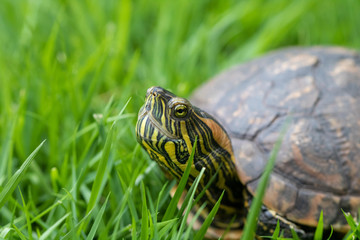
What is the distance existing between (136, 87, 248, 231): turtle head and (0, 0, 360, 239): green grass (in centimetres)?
14

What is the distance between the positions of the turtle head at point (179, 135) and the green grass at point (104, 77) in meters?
0.14

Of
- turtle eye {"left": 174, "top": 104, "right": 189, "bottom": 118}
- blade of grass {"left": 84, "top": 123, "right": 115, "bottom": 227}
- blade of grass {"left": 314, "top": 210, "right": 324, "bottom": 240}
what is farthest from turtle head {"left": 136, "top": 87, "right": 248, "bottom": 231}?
blade of grass {"left": 314, "top": 210, "right": 324, "bottom": 240}

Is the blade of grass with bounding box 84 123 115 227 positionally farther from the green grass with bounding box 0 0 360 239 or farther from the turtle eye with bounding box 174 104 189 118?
the turtle eye with bounding box 174 104 189 118

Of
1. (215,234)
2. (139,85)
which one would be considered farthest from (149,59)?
(215,234)

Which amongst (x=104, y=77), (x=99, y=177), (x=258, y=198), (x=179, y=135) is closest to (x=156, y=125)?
(x=179, y=135)

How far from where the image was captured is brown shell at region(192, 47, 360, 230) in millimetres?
2037

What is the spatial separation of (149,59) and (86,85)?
2.55 feet

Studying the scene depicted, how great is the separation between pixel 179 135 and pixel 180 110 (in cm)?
11

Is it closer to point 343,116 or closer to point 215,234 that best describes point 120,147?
point 215,234

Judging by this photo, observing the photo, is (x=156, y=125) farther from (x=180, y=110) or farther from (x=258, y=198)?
(x=258, y=198)

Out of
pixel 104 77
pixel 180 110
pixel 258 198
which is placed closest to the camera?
pixel 258 198

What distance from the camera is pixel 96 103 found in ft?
9.96

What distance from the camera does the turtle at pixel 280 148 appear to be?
1822mm

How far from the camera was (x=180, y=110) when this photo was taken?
176 centimetres
